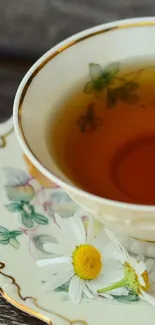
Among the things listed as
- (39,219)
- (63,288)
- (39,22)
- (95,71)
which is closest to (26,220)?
(39,219)

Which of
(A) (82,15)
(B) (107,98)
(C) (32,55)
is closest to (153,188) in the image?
(B) (107,98)

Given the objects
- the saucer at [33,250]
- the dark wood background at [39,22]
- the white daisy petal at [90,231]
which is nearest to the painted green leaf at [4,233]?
the saucer at [33,250]

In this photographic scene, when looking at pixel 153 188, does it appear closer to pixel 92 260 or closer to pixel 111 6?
pixel 92 260

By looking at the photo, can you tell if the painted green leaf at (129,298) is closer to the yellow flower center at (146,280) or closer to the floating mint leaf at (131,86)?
the yellow flower center at (146,280)

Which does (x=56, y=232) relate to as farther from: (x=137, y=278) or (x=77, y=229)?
(x=137, y=278)

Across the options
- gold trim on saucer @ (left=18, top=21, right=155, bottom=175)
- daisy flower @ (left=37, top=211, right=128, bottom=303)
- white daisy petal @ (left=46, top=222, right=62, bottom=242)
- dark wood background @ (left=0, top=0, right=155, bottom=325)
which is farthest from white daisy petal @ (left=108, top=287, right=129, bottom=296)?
dark wood background @ (left=0, top=0, right=155, bottom=325)

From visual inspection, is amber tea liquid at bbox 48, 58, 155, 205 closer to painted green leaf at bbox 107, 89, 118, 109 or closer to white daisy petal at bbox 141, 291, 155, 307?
painted green leaf at bbox 107, 89, 118, 109
